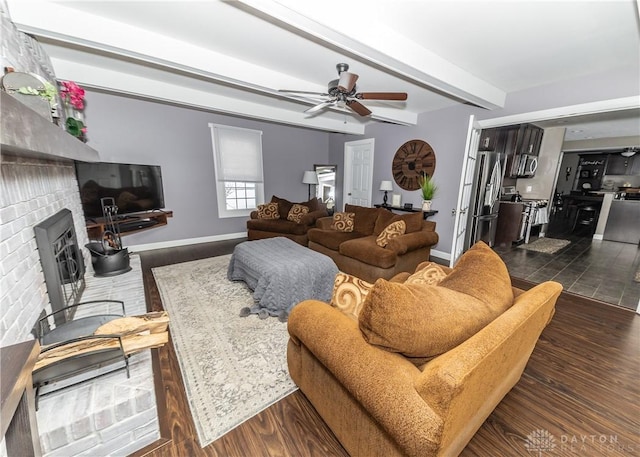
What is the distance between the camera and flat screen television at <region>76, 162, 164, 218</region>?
3230mm

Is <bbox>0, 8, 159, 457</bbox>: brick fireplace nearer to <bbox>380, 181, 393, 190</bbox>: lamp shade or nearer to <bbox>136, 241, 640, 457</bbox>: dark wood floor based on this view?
<bbox>136, 241, 640, 457</bbox>: dark wood floor

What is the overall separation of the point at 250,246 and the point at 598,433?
3.02 metres

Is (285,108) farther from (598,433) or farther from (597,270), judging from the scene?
(597,270)

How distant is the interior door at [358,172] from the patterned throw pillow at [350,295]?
4.47 meters

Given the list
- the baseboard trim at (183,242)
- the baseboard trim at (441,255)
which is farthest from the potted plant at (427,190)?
the baseboard trim at (183,242)

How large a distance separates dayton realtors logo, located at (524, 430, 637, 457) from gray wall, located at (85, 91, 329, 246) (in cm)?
499

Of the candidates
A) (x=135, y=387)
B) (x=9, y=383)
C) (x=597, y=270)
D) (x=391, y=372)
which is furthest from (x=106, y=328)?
(x=597, y=270)

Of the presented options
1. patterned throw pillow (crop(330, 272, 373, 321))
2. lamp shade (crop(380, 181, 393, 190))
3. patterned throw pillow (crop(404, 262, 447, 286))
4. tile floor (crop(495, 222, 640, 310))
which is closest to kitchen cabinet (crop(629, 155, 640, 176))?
tile floor (crop(495, 222, 640, 310))

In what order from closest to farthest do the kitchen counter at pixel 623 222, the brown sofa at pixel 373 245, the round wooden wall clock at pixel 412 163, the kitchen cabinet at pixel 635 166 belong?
the brown sofa at pixel 373 245 → the round wooden wall clock at pixel 412 163 → the kitchen counter at pixel 623 222 → the kitchen cabinet at pixel 635 166

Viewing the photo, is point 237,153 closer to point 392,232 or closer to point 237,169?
point 237,169

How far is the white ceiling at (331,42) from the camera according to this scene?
173 centimetres

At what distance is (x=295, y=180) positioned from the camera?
5.92m

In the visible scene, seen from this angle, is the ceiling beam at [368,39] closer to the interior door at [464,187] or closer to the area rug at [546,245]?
the interior door at [464,187]

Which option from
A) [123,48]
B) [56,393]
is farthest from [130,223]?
[56,393]
